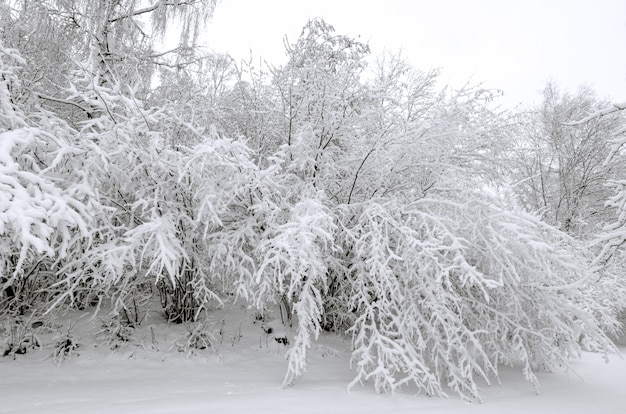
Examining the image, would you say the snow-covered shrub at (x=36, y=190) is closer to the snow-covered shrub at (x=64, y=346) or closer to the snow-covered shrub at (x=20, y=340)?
the snow-covered shrub at (x=20, y=340)

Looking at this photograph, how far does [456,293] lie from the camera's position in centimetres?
530

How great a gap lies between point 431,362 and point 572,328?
1.90m

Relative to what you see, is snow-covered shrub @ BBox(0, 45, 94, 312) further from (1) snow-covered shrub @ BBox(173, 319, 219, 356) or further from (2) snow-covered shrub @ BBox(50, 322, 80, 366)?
(1) snow-covered shrub @ BBox(173, 319, 219, 356)

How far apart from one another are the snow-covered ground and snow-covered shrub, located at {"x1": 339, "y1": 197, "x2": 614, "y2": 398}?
0.36 m

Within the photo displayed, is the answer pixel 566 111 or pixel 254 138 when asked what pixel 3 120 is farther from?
pixel 566 111

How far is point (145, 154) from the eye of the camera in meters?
4.77

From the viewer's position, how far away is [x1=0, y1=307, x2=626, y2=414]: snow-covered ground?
3947 millimetres

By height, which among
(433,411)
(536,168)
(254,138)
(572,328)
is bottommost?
(433,411)

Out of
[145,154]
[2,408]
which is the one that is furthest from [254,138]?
[2,408]

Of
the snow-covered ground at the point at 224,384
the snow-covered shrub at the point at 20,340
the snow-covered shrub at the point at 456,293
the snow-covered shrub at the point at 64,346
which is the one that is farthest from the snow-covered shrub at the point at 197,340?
the snow-covered shrub at the point at 456,293

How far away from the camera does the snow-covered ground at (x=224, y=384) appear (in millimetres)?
3947

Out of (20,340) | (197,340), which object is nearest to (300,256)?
(197,340)

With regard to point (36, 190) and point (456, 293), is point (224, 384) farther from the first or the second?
point (456, 293)

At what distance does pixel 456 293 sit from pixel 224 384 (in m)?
2.99
